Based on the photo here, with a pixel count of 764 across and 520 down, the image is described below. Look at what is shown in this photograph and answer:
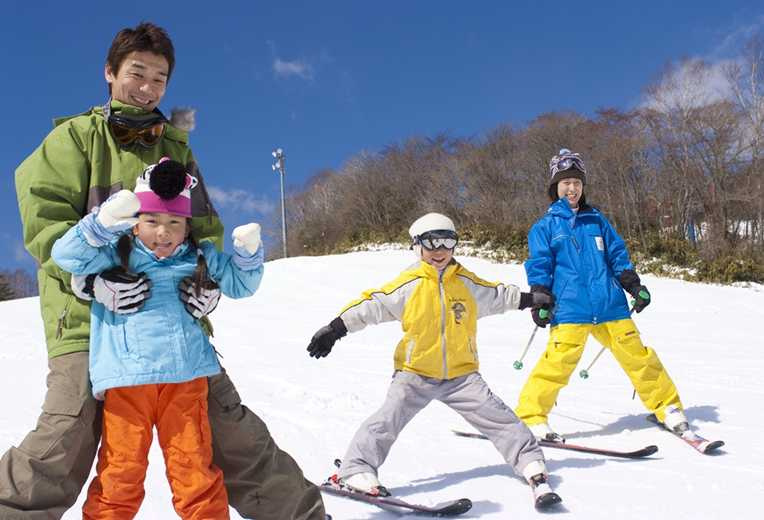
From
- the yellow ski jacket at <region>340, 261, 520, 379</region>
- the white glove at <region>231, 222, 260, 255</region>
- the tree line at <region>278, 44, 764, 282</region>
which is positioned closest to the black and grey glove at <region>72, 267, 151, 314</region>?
the white glove at <region>231, 222, 260, 255</region>

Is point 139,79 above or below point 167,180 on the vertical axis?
above

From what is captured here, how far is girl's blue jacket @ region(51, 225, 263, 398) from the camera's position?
2084 mm

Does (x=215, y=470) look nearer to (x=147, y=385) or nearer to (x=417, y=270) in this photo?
(x=147, y=385)

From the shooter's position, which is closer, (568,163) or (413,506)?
(413,506)

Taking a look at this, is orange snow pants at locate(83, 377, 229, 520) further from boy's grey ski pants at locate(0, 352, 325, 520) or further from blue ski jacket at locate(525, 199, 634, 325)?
blue ski jacket at locate(525, 199, 634, 325)

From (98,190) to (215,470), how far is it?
3.57 ft

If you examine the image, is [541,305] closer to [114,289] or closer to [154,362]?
[154,362]

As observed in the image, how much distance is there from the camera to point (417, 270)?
3.50 m

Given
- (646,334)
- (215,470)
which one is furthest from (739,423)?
(646,334)

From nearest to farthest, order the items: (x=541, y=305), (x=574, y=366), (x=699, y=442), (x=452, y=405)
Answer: (x=452, y=405) < (x=541, y=305) < (x=699, y=442) < (x=574, y=366)

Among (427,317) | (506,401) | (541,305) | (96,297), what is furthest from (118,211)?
(506,401)

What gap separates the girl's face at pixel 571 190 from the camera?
457 centimetres

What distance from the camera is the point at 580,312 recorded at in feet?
14.2

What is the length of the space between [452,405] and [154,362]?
1.80 metres
